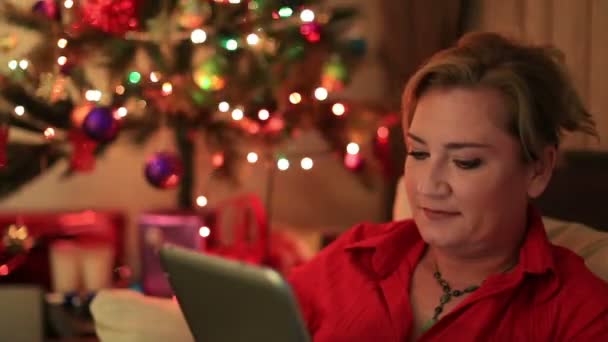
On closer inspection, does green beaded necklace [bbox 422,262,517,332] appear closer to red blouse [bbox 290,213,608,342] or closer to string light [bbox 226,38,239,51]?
red blouse [bbox 290,213,608,342]

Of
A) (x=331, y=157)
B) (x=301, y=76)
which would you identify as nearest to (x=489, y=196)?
(x=301, y=76)

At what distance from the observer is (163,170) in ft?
7.13

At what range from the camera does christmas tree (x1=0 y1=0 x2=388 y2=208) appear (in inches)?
81.7

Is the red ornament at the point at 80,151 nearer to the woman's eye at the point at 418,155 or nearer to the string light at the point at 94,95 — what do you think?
the string light at the point at 94,95

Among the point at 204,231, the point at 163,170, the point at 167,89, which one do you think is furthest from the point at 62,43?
the point at 204,231

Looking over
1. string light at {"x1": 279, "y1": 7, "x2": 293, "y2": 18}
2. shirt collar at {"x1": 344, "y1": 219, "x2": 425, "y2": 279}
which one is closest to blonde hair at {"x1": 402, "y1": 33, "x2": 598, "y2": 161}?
shirt collar at {"x1": 344, "y1": 219, "x2": 425, "y2": 279}

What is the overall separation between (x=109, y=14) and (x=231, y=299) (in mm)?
1169

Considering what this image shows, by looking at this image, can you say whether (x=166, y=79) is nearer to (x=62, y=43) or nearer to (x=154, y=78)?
(x=154, y=78)

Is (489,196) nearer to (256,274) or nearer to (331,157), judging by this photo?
(256,274)

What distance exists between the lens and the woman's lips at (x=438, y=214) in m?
1.28

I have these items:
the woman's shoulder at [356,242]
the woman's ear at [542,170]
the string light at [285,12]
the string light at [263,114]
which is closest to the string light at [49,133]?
the string light at [263,114]

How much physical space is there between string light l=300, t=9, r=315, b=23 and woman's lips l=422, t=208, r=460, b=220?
3.29ft

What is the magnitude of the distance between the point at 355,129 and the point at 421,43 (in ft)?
1.12

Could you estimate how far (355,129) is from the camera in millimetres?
2393
